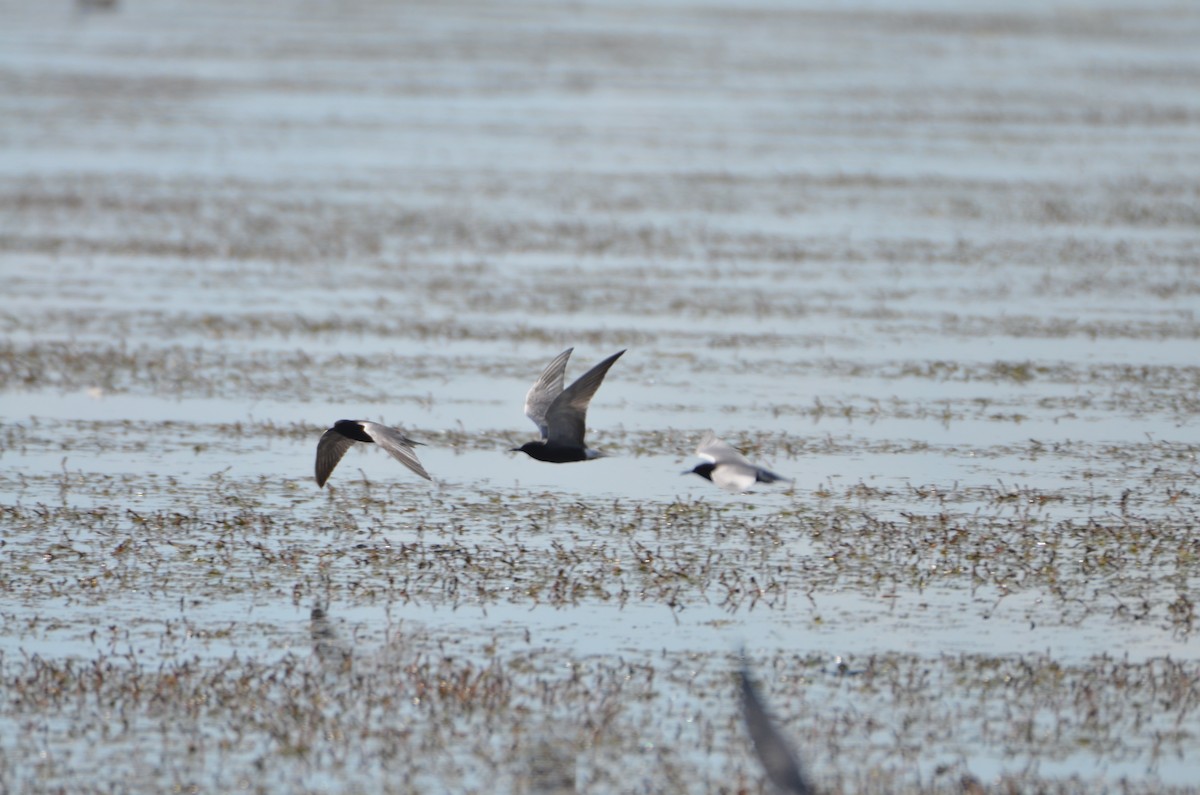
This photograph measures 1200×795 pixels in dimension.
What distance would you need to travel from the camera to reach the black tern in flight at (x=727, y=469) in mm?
10000

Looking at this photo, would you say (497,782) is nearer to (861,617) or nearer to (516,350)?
(861,617)

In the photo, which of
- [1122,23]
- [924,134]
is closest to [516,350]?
[924,134]

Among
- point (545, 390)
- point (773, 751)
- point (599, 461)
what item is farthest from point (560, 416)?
point (773, 751)

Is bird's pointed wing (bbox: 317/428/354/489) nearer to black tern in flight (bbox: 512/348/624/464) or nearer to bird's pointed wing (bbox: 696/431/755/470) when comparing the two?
black tern in flight (bbox: 512/348/624/464)

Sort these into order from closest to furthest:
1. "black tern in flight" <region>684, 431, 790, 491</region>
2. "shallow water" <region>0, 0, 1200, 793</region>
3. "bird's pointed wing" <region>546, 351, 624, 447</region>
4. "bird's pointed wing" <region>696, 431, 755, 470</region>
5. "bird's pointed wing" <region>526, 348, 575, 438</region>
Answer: "shallow water" <region>0, 0, 1200, 793</region> → "black tern in flight" <region>684, 431, 790, 491</region> → "bird's pointed wing" <region>696, 431, 755, 470</region> → "bird's pointed wing" <region>546, 351, 624, 447</region> → "bird's pointed wing" <region>526, 348, 575, 438</region>

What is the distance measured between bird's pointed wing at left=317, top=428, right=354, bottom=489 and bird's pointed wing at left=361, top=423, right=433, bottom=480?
0.47 metres

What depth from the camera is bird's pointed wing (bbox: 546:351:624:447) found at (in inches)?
420

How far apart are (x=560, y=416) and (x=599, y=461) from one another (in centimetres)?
254

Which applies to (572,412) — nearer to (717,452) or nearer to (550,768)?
(717,452)

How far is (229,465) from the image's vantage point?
42.5 feet

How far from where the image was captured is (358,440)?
36.8 feet

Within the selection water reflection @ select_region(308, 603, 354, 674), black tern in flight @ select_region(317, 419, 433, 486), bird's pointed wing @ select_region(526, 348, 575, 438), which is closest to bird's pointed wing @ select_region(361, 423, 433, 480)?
black tern in flight @ select_region(317, 419, 433, 486)

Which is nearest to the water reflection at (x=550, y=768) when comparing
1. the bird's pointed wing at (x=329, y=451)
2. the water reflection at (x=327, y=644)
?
the water reflection at (x=327, y=644)

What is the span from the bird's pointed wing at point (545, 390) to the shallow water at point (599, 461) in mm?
750
